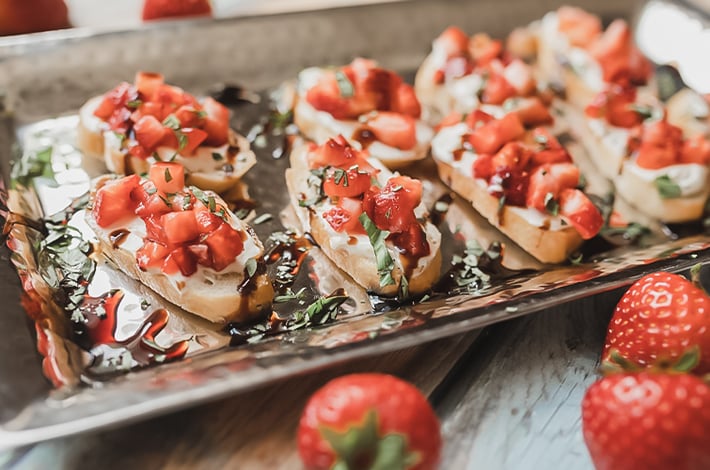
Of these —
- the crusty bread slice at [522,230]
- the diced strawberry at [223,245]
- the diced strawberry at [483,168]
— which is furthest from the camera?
the diced strawberry at [483,168]

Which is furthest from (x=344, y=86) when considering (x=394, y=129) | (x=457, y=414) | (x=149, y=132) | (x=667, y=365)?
(x=667, y=365)

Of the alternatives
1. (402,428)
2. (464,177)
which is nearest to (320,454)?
(402,428)

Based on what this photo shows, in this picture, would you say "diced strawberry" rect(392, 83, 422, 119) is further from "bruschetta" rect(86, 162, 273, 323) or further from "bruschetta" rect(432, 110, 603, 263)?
"bruschetta" rect(86, 162, 273, 323)

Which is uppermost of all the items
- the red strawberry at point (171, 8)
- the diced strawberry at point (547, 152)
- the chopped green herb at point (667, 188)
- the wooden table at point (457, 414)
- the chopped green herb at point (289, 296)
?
the red strawberry at point (171, 8)

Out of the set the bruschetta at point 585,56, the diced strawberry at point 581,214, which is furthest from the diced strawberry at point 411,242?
the bruschetta at point 585,56

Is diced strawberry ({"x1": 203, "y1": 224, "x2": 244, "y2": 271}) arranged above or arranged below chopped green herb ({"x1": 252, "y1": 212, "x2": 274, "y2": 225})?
above

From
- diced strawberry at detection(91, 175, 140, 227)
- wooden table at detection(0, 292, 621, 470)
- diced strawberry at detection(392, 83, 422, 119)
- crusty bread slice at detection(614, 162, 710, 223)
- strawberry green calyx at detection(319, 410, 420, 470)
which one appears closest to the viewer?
strawberry green calyx at detection(319, 410, 420, 470)

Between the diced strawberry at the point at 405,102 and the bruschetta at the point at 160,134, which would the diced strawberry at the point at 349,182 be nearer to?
the bruschetta at the point at 160,134

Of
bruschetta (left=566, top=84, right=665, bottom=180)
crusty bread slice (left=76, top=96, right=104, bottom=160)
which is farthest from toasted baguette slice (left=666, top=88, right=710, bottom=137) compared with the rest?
crusty bread slice (left=76, top=96, right=104, bottom=160)

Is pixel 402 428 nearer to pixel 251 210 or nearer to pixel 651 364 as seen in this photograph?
pixel 651 364
